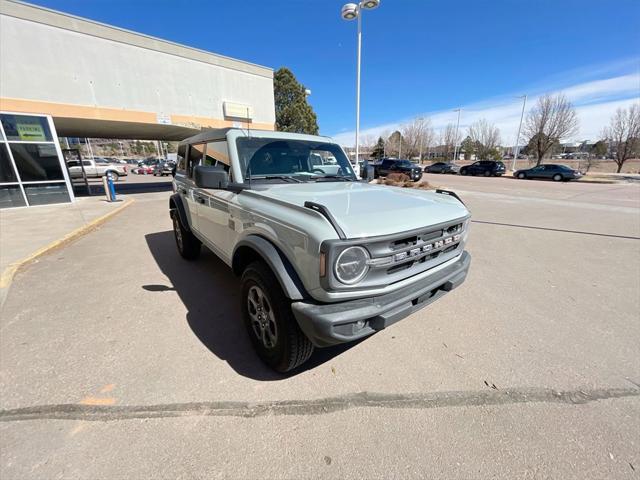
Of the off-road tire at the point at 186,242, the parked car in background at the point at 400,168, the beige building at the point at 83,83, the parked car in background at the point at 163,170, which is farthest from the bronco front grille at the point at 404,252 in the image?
the parked car in background at the point at 163,170

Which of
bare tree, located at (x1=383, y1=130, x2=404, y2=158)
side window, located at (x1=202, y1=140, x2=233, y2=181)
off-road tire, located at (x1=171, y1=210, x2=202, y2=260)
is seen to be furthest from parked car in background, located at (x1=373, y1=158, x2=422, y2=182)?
bare tree, located at (x1=383, y1=130, x2=404, y2=158)

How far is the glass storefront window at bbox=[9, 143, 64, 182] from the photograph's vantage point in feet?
32.8

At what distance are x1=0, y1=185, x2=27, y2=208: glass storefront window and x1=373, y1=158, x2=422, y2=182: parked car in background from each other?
18776mm

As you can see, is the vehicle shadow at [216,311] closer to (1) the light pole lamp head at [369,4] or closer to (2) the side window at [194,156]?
(2) the side window at [194,156]

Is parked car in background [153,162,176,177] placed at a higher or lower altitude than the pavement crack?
higher

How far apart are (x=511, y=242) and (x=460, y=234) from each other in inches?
175

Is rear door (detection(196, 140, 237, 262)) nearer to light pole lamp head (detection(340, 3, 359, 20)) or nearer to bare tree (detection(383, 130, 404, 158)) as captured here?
light pole lamp head (detection(340, 3, 359, 20))

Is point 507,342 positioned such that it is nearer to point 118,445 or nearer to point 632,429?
point 632,429

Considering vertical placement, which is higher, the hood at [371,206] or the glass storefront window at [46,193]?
the hood at [371,206]

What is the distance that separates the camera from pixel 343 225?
185cm

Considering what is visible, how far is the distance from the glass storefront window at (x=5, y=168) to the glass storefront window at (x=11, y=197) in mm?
245

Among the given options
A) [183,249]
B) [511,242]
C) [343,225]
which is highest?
[343,225]

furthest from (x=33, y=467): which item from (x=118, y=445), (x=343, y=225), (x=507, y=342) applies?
(x=507, y=342)

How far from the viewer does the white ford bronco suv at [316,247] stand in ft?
6.07
